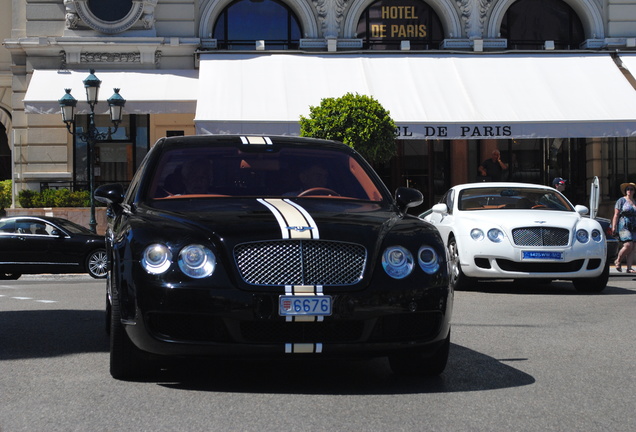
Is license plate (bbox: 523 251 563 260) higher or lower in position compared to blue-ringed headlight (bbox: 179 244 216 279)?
lower

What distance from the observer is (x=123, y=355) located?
19.5 feet

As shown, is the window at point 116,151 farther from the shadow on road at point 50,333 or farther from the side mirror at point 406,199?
the side mirror at point 406,199

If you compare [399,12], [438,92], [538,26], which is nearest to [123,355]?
[438,92]

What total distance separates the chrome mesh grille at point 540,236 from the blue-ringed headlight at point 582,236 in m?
0.17

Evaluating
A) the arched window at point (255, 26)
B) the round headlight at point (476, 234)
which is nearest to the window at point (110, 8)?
the arched window at point (255, 26)

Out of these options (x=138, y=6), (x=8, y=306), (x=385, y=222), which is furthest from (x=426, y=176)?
(x=385, y=222)

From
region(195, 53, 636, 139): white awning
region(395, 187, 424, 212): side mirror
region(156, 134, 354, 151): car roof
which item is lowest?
region(395, 187, 424, 212): side mirror

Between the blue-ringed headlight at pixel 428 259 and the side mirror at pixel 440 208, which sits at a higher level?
the side mirror at pixel 440 208

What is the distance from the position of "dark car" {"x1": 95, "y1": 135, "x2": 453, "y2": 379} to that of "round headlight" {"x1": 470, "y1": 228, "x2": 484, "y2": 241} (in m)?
7.09

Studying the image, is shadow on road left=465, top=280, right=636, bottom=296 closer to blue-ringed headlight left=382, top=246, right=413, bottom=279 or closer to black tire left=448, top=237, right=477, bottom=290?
black tire left=448, top=237, right=477, bottom=290

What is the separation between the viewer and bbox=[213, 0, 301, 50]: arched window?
88.0 feet

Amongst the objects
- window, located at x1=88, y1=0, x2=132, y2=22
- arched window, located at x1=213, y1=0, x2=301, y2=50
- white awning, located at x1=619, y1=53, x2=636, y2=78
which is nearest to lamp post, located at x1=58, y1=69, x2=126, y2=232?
window, located at x1=88, y1=0, x2=132, y2=22

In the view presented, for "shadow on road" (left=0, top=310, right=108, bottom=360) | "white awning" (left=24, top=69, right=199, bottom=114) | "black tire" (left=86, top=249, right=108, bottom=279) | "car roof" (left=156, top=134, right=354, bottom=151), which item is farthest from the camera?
"white awning" (left=24, top=69, right=199, bottom=114)

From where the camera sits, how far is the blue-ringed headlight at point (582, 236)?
13.2 metres
